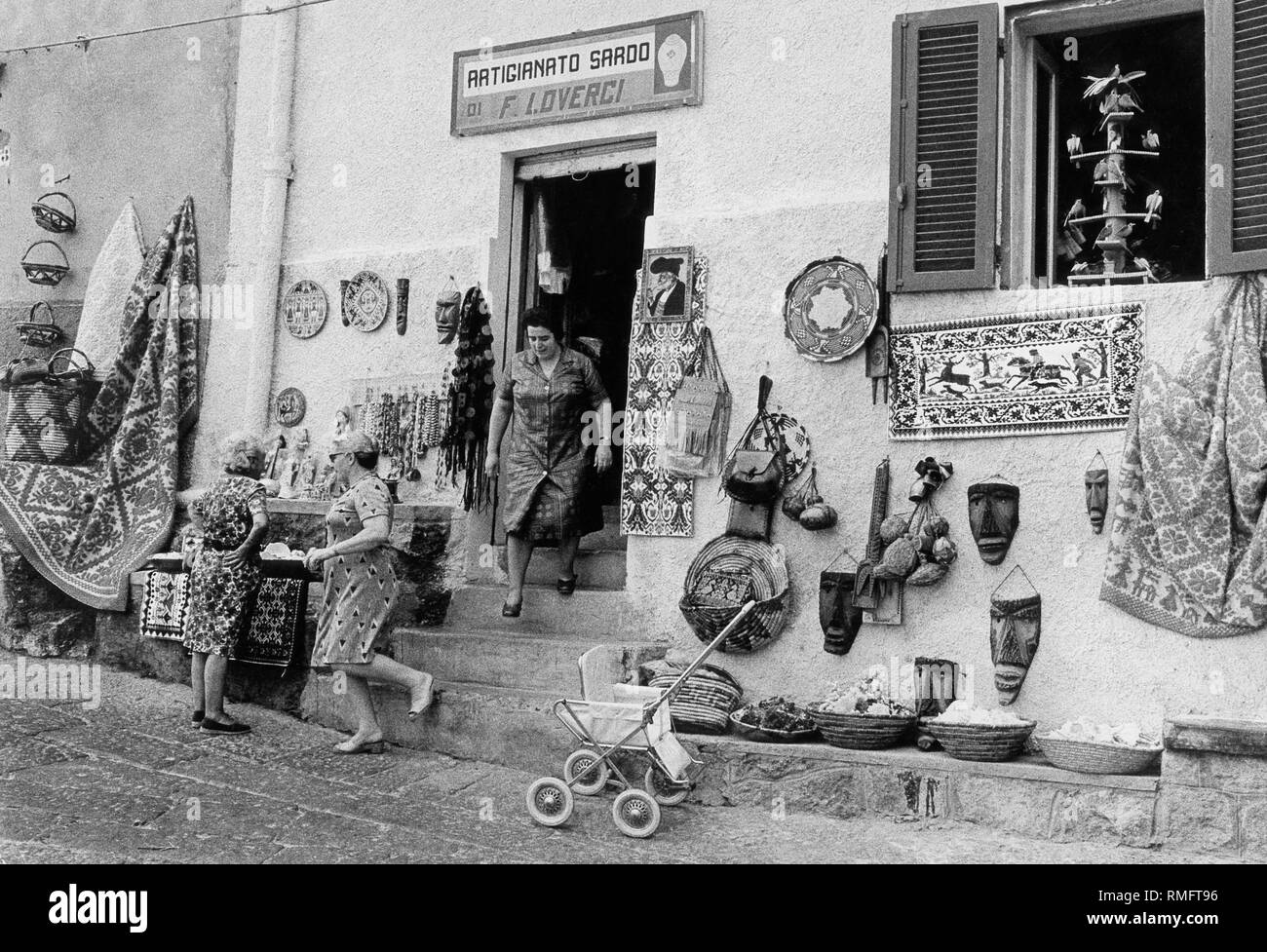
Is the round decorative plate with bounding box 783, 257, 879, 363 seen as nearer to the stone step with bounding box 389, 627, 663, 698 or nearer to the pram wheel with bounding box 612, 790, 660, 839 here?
the stone step with bounding box 389, 627, 663, 698

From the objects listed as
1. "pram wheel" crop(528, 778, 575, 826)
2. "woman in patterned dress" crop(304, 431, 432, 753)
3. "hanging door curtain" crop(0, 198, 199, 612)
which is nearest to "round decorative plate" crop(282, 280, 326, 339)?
"hanging door curtain" crop(0, 198, 199, 612)

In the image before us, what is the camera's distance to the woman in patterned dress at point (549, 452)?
7883 millimetres

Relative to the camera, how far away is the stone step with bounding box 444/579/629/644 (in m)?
7.86

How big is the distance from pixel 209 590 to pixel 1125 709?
4.93 metres

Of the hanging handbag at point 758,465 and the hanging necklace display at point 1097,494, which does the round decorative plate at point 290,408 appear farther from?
the hanging necklace display at point 1097,494

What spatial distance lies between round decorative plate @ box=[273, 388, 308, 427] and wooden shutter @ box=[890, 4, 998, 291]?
444 cm

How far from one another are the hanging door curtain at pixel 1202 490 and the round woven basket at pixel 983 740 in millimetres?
818

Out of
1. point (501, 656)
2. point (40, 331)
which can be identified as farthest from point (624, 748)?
point (40, 331)

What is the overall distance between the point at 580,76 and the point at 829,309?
95.2 inches

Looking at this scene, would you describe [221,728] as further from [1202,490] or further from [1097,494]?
[1202,490]

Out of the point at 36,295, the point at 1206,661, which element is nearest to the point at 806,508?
the point at 1206,661

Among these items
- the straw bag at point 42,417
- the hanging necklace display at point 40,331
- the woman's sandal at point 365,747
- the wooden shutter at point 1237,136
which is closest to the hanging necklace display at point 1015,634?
the wooden shutter at point 1237,136

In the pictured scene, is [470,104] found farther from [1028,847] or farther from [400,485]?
[1028,847]

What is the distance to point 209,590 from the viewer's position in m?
7.54
